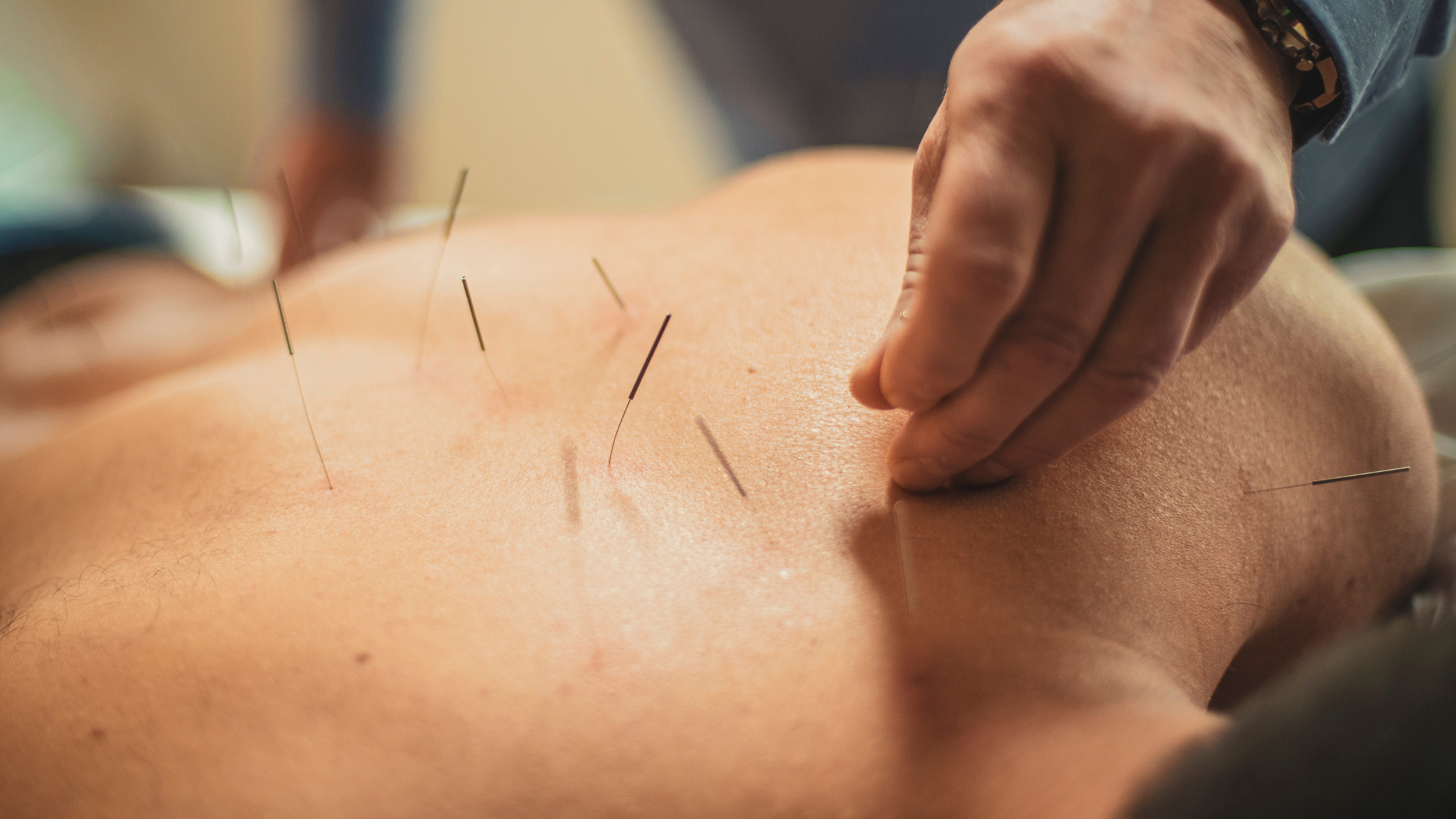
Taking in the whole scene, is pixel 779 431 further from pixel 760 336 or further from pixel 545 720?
pixel 545 720

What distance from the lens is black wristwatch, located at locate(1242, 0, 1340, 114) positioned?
2.27 ft

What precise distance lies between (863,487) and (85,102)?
4081 millimetres

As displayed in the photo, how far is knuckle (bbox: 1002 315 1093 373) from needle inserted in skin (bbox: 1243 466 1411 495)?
343 millimetres

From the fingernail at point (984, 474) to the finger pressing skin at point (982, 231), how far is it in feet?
0.48

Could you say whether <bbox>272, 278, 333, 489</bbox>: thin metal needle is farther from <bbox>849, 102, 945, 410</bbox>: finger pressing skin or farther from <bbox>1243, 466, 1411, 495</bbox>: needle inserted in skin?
<bbox>1243, 466, 1411, 495</bbox>: needle inserted in skin

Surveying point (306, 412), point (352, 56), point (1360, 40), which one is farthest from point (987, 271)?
point (352, 56)

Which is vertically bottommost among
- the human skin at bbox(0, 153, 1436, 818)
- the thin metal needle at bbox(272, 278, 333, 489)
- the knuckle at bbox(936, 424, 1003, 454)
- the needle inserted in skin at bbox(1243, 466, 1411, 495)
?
the needle inserted in skin at bbox(1243, 466, 1411, 495)

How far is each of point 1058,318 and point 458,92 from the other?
3618mm

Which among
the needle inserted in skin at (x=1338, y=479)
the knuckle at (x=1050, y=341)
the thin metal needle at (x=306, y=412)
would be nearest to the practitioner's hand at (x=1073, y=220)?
the knuckle at (x=1050, y=341)

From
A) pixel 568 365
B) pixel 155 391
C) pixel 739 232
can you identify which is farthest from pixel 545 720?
pixel 155 391

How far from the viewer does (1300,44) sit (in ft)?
2.32

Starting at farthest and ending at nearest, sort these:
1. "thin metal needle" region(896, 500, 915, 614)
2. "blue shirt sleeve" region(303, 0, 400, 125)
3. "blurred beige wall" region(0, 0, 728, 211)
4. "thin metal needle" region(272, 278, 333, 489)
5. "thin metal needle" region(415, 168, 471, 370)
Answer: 1. "blurred beige wall" region(0, 0, 728, 211)
2. "blue shirt sleeve" region(303, 0, 400, 125)
3. "thin metal needle" region(415, 168, 471, 370)
4. "thin metal needle" region(272, 278, 333, 489)
5. "thin metal needle" region(896, 500, 915, 614)

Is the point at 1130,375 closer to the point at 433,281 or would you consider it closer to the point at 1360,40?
the point at 1360,40

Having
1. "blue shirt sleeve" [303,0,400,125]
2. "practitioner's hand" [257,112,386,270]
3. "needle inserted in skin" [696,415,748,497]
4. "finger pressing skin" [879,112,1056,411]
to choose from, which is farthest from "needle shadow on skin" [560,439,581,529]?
"blue shirt sleeve" [303,0,400,125]
